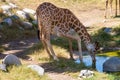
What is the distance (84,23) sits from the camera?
1973cm

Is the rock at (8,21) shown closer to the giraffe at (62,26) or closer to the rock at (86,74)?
the giraffe at (62,26)

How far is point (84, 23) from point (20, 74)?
36.3ft

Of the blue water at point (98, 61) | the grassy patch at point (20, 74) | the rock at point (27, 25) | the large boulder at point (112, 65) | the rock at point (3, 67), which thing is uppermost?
the rock at point (27, 25)

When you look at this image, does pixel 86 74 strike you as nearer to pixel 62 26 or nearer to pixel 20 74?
pixel 20 74

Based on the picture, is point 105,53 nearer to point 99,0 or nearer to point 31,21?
point 31,21

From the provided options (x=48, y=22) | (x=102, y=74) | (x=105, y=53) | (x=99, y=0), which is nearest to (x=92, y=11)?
(x=99, y=0)

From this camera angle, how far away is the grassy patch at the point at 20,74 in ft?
28.8

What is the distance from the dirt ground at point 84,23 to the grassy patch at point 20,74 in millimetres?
561

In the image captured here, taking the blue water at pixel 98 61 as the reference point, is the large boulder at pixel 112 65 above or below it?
above

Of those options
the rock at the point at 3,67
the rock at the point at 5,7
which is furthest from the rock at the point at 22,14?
the rock at the point at 3,67

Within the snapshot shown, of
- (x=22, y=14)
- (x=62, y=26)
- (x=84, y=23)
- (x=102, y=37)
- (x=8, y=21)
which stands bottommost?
(x=102, y=37)

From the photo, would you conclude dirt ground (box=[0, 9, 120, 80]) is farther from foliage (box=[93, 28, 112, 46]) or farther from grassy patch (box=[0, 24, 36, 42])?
foliage (box=[93, 28, 112, 46])

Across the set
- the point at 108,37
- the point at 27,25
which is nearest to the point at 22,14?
the point at 27,25

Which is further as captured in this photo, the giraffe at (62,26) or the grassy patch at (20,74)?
the giraffe at (62,26)
